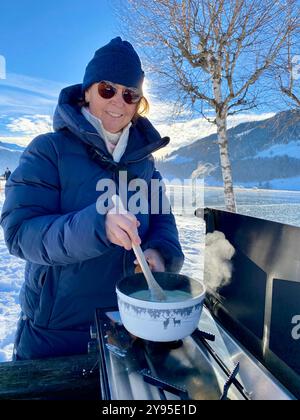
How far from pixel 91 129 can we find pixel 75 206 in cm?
33

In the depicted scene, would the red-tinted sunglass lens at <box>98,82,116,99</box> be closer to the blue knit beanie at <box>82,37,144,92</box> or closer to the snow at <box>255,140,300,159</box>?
the blue knit beanie at <box>82,37,144,92</box>

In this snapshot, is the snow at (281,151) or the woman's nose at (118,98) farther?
the snow at (281,151)

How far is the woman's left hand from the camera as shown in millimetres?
1237

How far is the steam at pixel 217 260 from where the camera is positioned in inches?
55.7

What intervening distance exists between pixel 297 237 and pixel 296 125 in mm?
10994

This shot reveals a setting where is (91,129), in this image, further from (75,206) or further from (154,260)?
(154,260)

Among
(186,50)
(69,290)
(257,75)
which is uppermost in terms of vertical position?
(186,50)

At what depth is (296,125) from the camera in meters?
10.6

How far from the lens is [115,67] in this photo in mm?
1376

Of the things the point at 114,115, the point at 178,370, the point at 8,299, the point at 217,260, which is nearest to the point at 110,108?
the point at 114,115

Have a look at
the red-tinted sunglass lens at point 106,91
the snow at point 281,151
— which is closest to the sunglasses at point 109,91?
the red-tinted sunglass lens at point 106,91

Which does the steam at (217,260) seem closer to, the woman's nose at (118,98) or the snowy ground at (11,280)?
the snowy ground at (11,280)
